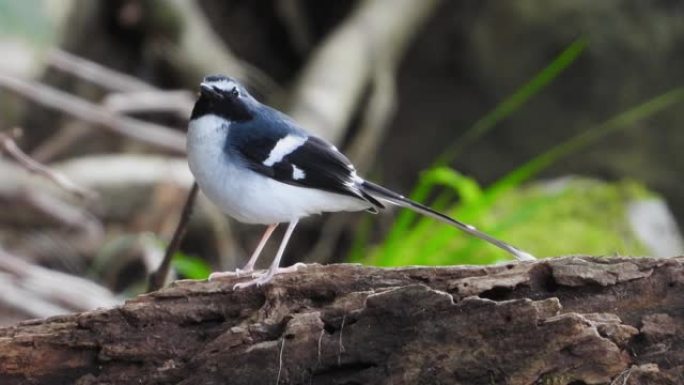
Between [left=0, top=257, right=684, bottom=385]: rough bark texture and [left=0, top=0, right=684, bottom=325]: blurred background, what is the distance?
2.96 metres

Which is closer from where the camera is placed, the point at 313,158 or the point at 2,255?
the point at 313,158

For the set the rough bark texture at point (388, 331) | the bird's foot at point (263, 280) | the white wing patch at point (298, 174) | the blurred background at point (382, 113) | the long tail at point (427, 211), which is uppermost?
the blurred background at point (382, 113)

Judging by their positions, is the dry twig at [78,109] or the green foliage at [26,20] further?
the dry twig at [78,109]

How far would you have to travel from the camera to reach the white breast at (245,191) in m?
2.79

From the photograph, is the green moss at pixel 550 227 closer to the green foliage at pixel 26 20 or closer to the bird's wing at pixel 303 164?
the bird's wing at pixel 303 164

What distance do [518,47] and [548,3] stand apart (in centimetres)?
35

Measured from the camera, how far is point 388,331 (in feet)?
7.89

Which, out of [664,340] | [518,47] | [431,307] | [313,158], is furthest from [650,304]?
[518,47]

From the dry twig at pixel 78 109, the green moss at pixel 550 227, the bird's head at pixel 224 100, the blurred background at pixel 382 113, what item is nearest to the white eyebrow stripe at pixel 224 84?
the bird's head at pixel 224 100

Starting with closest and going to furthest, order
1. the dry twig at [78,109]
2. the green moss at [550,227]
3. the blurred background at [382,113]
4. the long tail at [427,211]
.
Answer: the long tail at [427,211] → the dry twig at [78,109] → the green moss at [550,227] → the blurred background at [382,113]

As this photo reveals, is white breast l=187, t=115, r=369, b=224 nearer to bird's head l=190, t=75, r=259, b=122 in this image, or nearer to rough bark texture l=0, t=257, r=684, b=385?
bird's head l=190, t=75, r=259, b=122

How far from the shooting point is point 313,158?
284 centimetres

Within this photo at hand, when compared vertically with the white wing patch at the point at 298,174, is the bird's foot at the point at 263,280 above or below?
below

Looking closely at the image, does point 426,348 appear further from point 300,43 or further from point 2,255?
point 300,43
